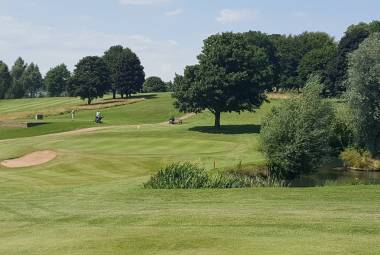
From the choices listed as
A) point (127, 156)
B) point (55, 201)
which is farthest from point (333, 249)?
point (127, 156)

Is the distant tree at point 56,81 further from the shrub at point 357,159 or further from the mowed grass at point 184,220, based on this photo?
the mowed grass at point 184,220

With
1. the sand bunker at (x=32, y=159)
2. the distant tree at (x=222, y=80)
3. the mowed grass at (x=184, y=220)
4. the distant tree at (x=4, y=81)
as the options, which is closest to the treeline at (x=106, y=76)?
the distant tree at (x=222, y=80)

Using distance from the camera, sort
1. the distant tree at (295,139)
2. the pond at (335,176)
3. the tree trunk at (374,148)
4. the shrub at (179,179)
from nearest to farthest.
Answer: the shrub at (179,179) < the pond at (335,176) < the distant tree at (295,139) < the tree trunk at (374,148)

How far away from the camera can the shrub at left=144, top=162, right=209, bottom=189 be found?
27297mm

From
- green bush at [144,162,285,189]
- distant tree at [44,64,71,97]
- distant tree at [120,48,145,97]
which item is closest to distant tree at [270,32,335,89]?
distant tree at [120,48,145,97]

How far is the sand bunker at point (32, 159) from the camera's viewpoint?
43.3 m

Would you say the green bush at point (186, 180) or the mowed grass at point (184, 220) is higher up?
the mowed grass at point (184, 220)

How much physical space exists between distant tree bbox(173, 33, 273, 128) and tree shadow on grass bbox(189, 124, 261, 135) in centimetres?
213

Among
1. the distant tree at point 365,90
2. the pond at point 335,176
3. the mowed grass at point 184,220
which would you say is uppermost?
the distant tree at point 365,90

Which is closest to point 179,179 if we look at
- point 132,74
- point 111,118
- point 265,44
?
point 111,118

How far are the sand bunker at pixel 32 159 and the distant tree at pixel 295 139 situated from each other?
17.8 meters

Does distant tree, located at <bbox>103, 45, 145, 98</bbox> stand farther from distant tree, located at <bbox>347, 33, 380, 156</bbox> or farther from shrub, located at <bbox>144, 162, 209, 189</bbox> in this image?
shrub, located at <bbox>144, 162, 209, 189</bbox>

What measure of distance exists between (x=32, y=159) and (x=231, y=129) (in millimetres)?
33178

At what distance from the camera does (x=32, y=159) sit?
45.3 meters
